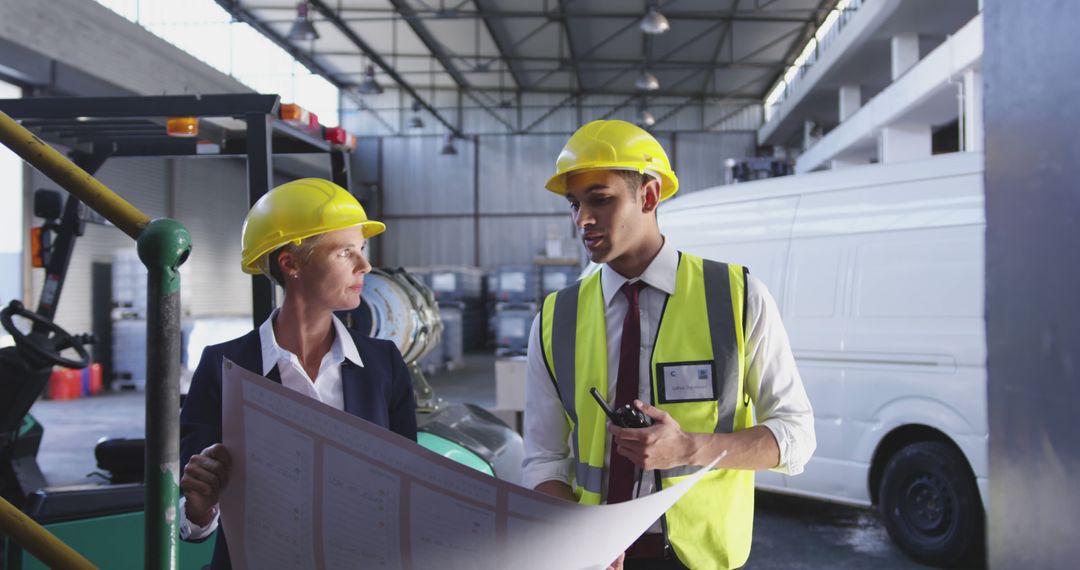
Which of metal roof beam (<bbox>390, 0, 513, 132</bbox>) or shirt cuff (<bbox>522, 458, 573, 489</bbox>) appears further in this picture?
metal roof beam (<bbox>390, 0, 513, 132</bbox>)

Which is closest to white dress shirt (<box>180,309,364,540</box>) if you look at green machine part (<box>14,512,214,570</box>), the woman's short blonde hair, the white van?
the woman's short blonde hair

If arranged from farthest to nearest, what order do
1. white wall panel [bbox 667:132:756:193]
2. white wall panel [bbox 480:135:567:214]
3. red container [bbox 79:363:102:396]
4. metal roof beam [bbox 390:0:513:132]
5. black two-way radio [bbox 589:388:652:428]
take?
white wall panel [bbox 480:135:567:214], white wall panel [bbox 667:132:756:193], metal roof beam [bbox 390:0:513:132], red container [bbox 79:363:102:396], black two-way radio [bbox 589:388:652:428]

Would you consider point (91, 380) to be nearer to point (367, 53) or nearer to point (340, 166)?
point (367, 53)

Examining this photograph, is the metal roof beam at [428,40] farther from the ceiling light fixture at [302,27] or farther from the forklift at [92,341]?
the forklift at [92,341]

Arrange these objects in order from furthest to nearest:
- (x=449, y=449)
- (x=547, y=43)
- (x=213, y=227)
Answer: (x=547, y=43) → (x=213, y=227) → (x=449, y=449)

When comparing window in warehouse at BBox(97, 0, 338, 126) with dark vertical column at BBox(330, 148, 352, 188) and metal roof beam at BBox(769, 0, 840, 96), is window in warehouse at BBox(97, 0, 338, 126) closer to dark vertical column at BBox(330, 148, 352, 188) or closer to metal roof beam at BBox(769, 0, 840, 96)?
dark vertical column at BBox(330, 148, 352, 188)

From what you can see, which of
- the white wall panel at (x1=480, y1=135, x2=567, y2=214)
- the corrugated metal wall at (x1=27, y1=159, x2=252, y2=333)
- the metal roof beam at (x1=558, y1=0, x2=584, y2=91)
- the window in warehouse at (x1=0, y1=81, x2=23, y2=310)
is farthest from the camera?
the white wall panel at (x1=480, y1=135, x2=567, y2=214)

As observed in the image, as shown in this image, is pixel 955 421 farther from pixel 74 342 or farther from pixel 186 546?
pixel 74 342

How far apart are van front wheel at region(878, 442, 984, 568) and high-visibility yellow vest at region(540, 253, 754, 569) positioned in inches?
155

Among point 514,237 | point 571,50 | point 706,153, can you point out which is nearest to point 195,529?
point 571,50

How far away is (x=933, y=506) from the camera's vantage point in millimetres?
5359

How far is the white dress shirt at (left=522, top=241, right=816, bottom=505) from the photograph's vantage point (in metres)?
1.83

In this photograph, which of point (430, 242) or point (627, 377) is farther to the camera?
point (430, 242)

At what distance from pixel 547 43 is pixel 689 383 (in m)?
19.9
